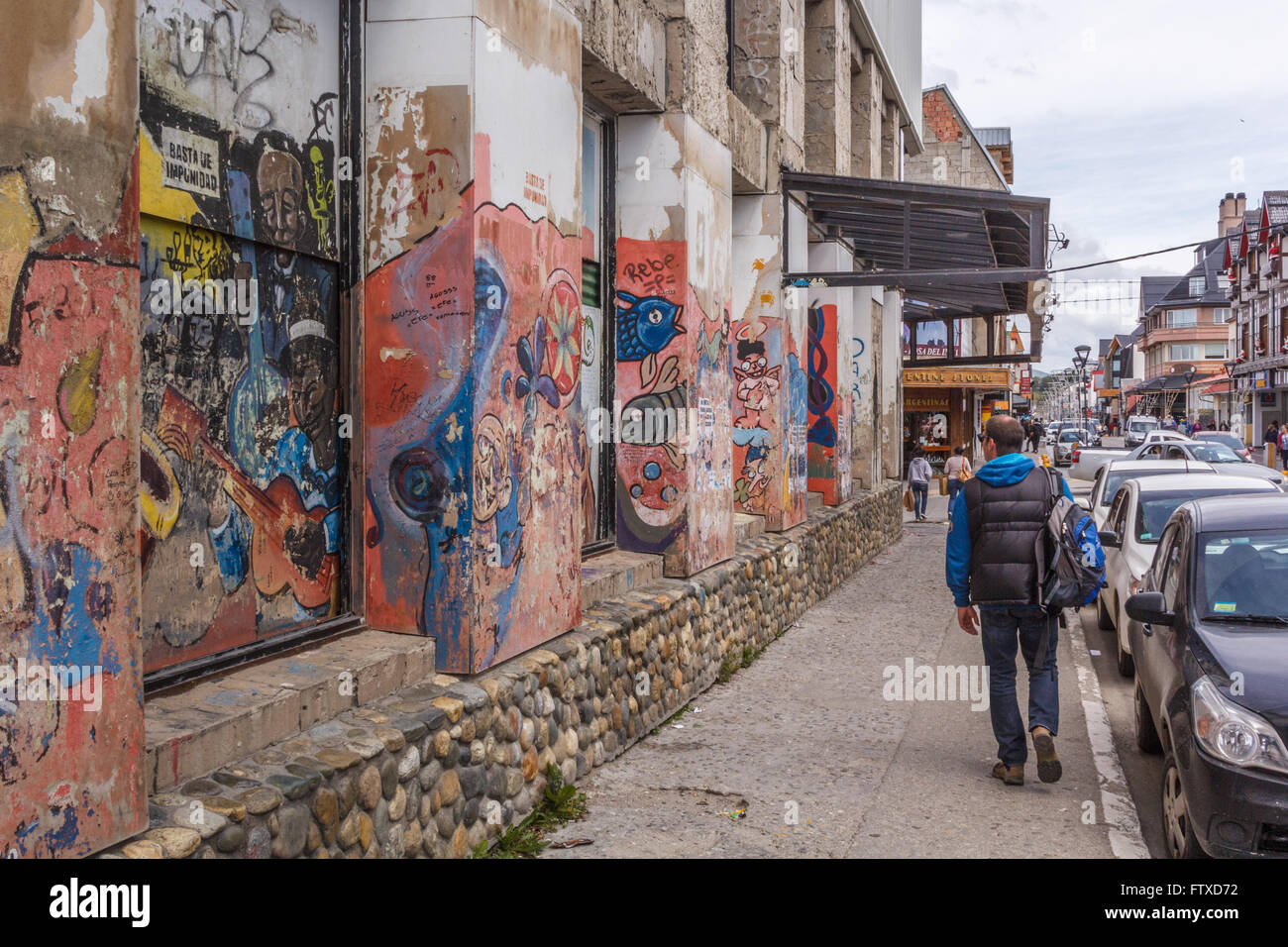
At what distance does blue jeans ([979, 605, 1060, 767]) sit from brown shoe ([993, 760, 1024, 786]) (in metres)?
0.03

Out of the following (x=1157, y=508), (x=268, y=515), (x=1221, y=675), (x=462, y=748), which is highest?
(x=268, y=515)

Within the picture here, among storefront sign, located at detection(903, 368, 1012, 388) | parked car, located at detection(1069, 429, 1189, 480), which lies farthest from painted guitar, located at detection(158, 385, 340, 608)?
storefront sign, located at detection(903, 368, 1012, 388)

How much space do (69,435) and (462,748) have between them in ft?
7.91

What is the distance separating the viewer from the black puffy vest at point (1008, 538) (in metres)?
6.30

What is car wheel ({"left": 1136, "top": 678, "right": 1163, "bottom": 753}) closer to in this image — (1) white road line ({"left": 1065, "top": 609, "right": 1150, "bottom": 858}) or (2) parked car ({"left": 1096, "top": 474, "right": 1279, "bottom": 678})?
(1) white road line ({"left": 1065, "top": 609, "right": 1150, "bottom": 858})

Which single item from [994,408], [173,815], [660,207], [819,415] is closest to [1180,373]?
[994,408]

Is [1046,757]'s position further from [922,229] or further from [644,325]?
[922,229]

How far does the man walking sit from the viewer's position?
6324 millimetres

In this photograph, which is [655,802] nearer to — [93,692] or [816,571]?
[93,692]

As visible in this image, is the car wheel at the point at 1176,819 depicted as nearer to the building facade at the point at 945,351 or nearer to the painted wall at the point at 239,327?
the painted wall at the point at 239,327

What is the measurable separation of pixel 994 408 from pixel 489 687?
48435 millimetres

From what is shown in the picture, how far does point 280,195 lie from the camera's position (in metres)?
5.07

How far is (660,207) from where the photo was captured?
8992 millimetres

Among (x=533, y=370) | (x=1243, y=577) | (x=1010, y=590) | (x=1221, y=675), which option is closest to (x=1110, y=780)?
Result: (x=1010, y=590)
